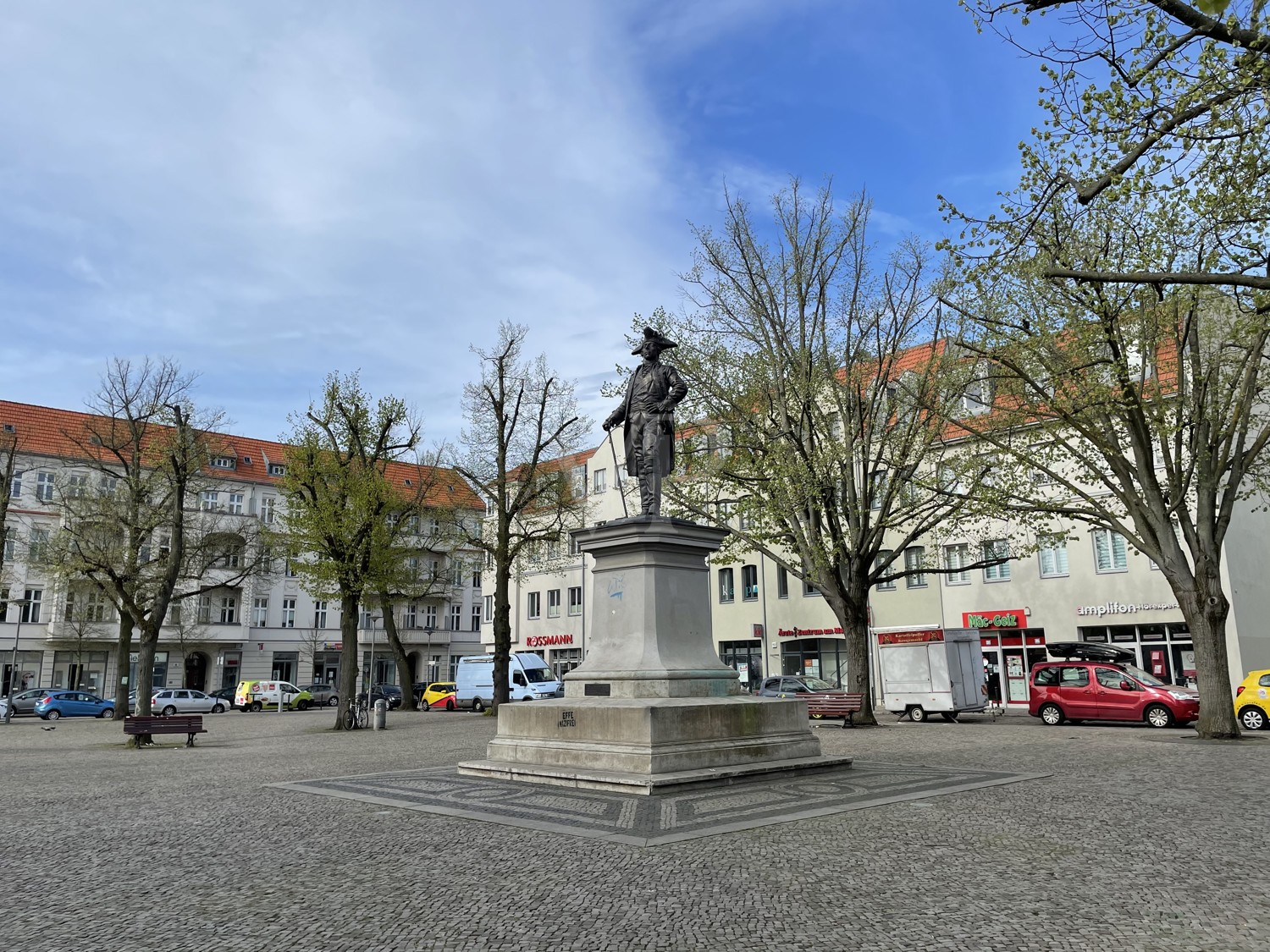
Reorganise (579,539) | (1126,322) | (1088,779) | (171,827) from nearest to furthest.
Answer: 1. (171,827)
2. (1088,779)
3. (579,539)
4. (1126,322)

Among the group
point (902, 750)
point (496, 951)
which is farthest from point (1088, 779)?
point (496, 951)

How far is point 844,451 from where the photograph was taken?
2381 centimetres

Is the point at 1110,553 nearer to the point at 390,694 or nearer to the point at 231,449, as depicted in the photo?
the point at 390,694

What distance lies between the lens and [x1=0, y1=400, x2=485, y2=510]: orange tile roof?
128 ft

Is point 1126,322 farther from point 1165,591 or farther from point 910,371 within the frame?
point 1165,591

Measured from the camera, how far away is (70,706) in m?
42.9

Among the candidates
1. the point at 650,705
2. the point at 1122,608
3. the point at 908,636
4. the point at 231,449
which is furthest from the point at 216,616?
the point at 650,705

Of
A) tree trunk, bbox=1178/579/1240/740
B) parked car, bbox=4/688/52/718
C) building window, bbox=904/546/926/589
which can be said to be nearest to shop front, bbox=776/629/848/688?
building window, bbox=904/546/926/589

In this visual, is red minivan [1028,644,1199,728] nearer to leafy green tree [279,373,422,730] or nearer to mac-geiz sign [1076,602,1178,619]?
mac-geiz sign [1076,602,1178,619]

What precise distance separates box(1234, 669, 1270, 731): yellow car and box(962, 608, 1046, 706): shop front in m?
13.3

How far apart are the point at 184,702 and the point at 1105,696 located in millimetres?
38921

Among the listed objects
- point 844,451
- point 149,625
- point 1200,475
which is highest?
point 844,451

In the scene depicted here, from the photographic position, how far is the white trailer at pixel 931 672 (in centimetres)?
2922

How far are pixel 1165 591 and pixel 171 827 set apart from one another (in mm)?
31701
